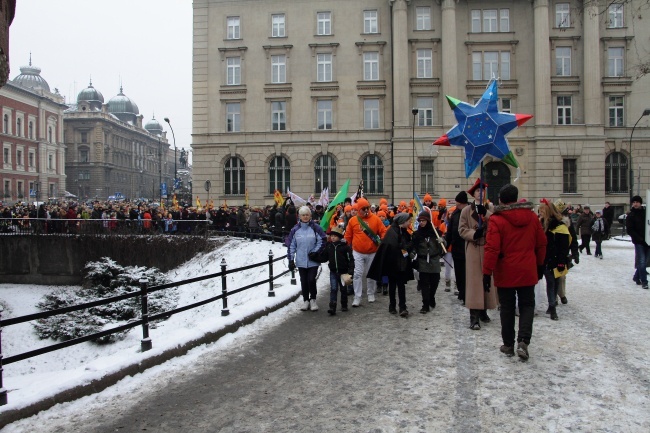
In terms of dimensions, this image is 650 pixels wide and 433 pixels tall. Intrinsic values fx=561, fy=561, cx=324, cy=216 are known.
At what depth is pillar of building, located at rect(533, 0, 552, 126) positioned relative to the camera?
1650 inches

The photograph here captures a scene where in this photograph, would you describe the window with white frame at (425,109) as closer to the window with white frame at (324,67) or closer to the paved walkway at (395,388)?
the window with white frame at (324,67)

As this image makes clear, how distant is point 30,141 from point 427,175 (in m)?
74.8

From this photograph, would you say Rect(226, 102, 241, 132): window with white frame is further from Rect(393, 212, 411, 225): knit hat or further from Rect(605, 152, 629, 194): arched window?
Rect(393, 212, 411, 225): knit hat

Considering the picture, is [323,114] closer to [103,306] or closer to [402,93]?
[402,93]

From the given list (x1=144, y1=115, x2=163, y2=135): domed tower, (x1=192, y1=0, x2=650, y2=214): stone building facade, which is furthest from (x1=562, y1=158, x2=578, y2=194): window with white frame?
(x1=144, y1=115, x2=163, y2=135): domed tower

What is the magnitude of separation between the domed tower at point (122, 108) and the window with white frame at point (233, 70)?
104 m

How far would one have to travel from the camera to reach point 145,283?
8.52m

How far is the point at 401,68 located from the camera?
42.6 m

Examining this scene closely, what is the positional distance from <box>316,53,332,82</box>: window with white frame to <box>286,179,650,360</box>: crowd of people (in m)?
33.6

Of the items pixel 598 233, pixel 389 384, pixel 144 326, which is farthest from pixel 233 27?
pixel 389 384

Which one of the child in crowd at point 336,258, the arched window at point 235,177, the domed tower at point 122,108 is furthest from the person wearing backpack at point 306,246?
the domed tower at point 122,108

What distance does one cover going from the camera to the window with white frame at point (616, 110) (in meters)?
43.0

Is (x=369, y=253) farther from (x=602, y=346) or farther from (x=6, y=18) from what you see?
(x=6, y=18)

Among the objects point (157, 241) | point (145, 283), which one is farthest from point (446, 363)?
point (157, 241)
